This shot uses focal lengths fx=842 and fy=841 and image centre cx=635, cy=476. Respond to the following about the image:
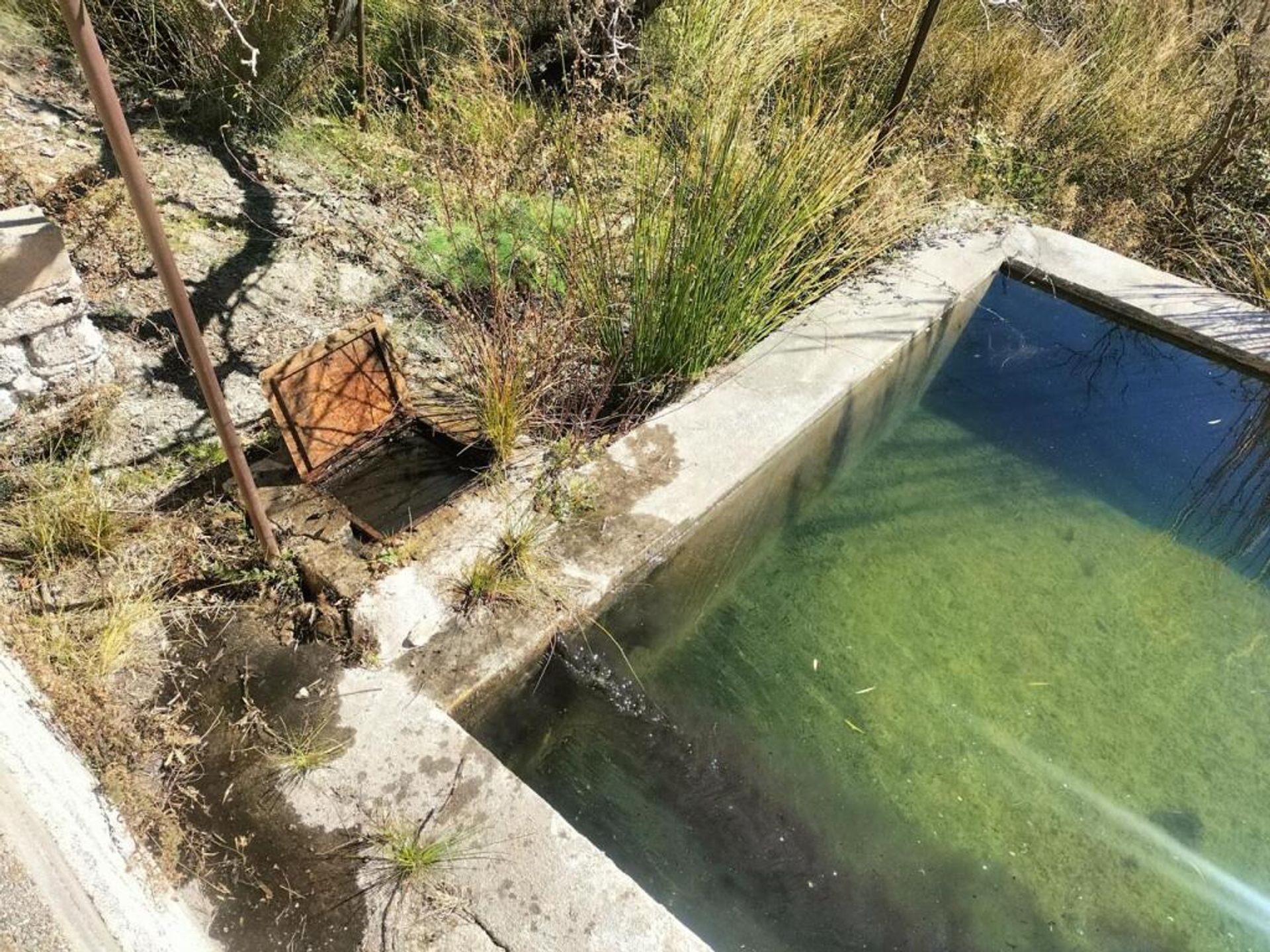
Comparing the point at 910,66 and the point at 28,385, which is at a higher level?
the point at 910,66

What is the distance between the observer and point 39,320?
212 cm

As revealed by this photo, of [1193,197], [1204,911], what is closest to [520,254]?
[1204,911]

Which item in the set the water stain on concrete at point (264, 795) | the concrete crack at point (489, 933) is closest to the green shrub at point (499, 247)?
the water stain on concrete at point (264, 795)

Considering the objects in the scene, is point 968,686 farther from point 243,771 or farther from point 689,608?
point 243,771

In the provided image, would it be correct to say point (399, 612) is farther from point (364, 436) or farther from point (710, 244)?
point (710, 244)

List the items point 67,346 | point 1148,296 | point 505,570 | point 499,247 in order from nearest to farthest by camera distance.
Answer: point 505,570, point 67,346, point 499,247, point 1148,296

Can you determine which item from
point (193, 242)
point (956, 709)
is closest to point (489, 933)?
point (956, 709)

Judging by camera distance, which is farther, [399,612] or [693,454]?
[693,454]

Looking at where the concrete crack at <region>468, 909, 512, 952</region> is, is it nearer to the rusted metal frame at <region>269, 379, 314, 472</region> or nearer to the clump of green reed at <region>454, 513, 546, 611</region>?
the clump of green reed at <region>454, 513, 546, 611</region>

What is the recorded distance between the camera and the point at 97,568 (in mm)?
1979

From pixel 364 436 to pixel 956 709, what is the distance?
1751 mm

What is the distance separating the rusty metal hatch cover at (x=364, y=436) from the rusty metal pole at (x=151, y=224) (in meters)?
0.34

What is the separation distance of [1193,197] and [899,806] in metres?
3.64

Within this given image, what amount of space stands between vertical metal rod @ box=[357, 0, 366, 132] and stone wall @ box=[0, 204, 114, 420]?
151 cm
